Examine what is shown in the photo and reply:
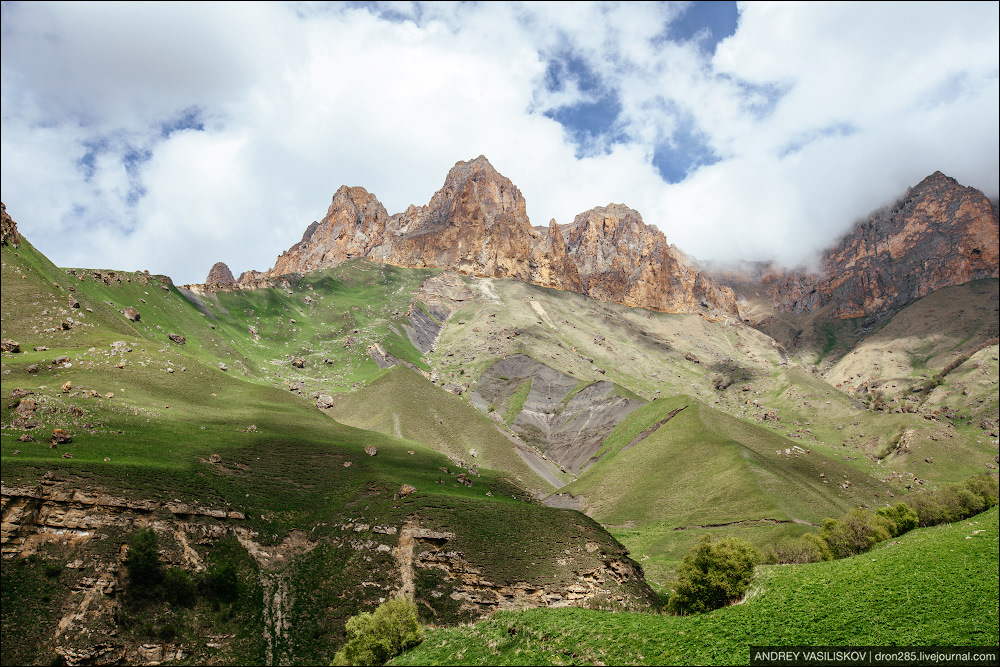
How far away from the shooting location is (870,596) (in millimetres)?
28609

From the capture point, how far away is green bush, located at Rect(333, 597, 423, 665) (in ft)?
133

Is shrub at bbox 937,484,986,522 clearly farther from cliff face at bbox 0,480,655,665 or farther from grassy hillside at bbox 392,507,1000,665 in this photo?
grassy hillside at bbox 392,507,1000,665

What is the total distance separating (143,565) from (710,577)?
5833 cm

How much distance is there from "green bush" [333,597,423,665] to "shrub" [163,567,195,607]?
17.7 m

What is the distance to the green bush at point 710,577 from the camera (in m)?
53.3

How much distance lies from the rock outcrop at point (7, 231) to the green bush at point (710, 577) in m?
120

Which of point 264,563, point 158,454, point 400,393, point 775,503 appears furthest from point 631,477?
point 158,454

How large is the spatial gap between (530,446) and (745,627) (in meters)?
150

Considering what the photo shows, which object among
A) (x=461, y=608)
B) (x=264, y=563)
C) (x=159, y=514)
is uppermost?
(x=159, y=514)

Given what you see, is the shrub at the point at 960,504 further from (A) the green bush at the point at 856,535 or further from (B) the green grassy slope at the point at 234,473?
(B) the green grassy slope at the point at 234,473

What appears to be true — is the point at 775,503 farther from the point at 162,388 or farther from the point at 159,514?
the point at 162,388

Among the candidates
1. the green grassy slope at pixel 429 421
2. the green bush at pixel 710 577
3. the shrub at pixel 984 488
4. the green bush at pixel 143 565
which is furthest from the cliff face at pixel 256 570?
the green grassy slope at pixel 429 421

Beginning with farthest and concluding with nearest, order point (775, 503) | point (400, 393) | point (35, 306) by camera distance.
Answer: point (400, 393) < point (775, 503) < point (35, 306)

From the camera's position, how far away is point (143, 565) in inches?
1891
